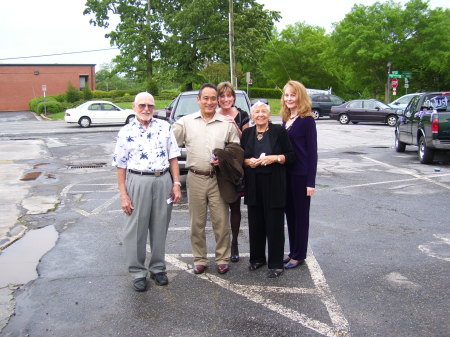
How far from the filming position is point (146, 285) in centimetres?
445

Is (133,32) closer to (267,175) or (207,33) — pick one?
(207,33)

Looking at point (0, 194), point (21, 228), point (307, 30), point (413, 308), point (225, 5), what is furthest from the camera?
point (307, 30)

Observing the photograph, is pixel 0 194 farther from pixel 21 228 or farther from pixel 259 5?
pixel 259 5

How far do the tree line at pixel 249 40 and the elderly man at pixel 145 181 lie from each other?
34825 mm

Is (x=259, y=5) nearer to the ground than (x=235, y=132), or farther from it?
farther from it

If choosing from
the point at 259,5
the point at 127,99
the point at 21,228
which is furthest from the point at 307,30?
the point at 21,228

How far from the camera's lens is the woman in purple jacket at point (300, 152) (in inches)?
185

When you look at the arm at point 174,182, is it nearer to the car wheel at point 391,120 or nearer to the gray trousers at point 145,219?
the gray trousers at point 145,219

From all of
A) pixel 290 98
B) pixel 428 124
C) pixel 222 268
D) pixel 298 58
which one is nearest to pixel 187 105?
pixel 290 98

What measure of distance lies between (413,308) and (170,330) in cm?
200

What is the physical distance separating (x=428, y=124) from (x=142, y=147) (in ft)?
31.1

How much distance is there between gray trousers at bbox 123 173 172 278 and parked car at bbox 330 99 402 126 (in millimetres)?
22870

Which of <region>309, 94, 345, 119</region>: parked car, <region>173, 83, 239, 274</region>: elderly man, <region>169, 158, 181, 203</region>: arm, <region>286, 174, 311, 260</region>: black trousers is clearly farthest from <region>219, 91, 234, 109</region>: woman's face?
<region>309, 94, 345, 119</region>: parked car

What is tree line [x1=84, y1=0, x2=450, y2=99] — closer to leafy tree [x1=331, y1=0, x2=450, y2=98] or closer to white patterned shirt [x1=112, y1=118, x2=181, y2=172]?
leafy tree [x1=331, y1=0, x2=450, y2=98]
